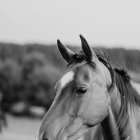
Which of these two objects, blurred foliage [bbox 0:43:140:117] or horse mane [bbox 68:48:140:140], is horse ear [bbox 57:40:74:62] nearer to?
horse mane [bbox 68:48:140:140]

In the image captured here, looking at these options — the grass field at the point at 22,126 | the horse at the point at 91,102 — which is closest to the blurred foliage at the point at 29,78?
the grass field at the point at 22,126

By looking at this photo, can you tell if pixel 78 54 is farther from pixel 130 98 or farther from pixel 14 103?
pixel 14 103

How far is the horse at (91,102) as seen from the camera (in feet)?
13.1

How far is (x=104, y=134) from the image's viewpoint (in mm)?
4414

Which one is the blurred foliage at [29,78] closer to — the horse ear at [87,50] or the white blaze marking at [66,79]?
the horse ear at [87,50]

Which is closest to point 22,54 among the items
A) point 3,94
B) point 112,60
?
point 3,94

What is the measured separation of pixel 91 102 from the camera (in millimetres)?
4059

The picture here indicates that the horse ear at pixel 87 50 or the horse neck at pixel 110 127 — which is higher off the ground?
the horse ear at pixel 87 50

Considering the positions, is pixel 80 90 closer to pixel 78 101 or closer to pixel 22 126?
pixel 78 101

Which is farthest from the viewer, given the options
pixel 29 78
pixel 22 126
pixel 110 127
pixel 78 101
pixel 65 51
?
pixel 29 78

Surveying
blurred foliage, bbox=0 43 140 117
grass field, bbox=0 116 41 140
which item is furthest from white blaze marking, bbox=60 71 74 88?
blurred foliage, bbox=0 43 140 117

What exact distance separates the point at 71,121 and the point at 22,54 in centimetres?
2242

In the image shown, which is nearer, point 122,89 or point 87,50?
point 87,50

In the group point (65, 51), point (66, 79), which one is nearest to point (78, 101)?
point (66, 79)
